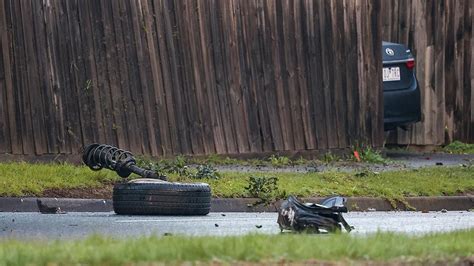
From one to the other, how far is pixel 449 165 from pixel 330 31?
2351mm

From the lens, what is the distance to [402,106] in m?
17.6

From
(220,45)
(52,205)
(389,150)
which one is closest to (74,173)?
(52,205)

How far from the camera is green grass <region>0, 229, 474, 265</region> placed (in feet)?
18.5

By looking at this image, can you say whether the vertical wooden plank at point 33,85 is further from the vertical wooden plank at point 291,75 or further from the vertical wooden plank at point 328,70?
the vertical wooden plank at point 328,70

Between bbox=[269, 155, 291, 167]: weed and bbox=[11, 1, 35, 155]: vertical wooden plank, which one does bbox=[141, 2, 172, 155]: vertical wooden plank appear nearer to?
bbox=[269, 155, 291, 167]: weed

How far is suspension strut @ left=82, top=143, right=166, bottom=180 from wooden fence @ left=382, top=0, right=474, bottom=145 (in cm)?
763

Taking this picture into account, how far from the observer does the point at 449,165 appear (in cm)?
1608

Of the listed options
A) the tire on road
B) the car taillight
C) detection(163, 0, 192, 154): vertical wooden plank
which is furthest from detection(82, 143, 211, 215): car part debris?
the car taillight

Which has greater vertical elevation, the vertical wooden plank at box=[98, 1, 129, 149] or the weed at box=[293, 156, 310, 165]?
Result: the vertical wooden plank at box=[98, 1, 129, 149]

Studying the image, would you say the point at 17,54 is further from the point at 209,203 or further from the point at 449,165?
the point at 449,165

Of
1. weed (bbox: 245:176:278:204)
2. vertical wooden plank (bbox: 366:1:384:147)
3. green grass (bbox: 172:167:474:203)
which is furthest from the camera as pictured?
vertical wooden plank (bbox: 366:1:384:147)

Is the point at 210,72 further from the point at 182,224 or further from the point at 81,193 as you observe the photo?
the point at 182,224

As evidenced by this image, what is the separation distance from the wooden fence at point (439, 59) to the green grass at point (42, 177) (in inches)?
289

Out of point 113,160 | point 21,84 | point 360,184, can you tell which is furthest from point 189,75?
point 113,160
